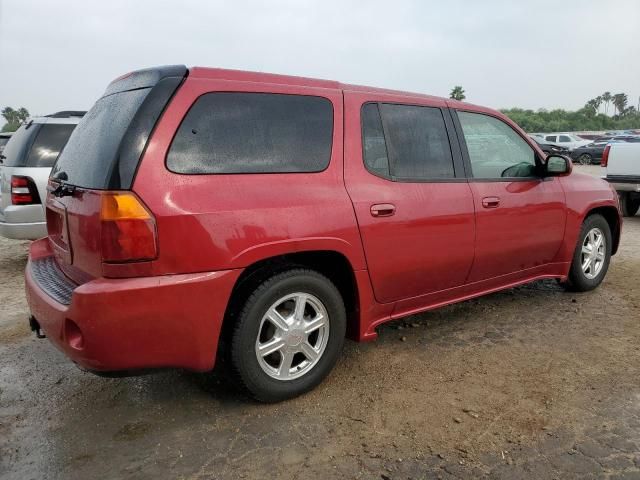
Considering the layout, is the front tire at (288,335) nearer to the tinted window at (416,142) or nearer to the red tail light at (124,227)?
the red tail light at (124,227)

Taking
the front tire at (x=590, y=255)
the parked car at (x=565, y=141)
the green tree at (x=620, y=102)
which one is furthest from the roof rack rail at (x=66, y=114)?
the green tree at (x=620, y=102)

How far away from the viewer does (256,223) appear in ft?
8.36

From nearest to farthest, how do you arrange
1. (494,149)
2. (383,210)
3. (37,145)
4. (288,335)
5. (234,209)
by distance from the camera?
(234,209), (288,335), (383,210), (494,149), (37,145)

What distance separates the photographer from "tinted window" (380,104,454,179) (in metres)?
3.25

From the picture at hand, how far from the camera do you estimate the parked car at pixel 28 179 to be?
5.60 metres

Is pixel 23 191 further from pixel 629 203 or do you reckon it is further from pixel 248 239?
pixel 629 203

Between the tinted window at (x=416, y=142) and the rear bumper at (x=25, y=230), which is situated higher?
the tinted window at (x=416, y=142)

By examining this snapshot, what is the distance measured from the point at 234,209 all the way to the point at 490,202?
1.99m

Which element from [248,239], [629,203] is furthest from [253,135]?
[629,203]

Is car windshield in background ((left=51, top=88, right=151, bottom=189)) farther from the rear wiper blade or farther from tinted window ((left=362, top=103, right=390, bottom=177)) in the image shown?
tinted window ((left=362, top=103, right=390, bottom=177))

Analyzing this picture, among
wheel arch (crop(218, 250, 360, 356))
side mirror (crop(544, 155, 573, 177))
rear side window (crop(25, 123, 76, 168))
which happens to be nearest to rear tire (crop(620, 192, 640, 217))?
side mirror (crop(544, 155, 573, 177))

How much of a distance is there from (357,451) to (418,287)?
1261 millimetres

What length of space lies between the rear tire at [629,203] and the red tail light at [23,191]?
31.1 ft

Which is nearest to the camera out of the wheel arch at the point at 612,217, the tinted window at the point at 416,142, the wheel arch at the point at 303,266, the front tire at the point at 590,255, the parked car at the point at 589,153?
the wheel arch at the point at 303,266
